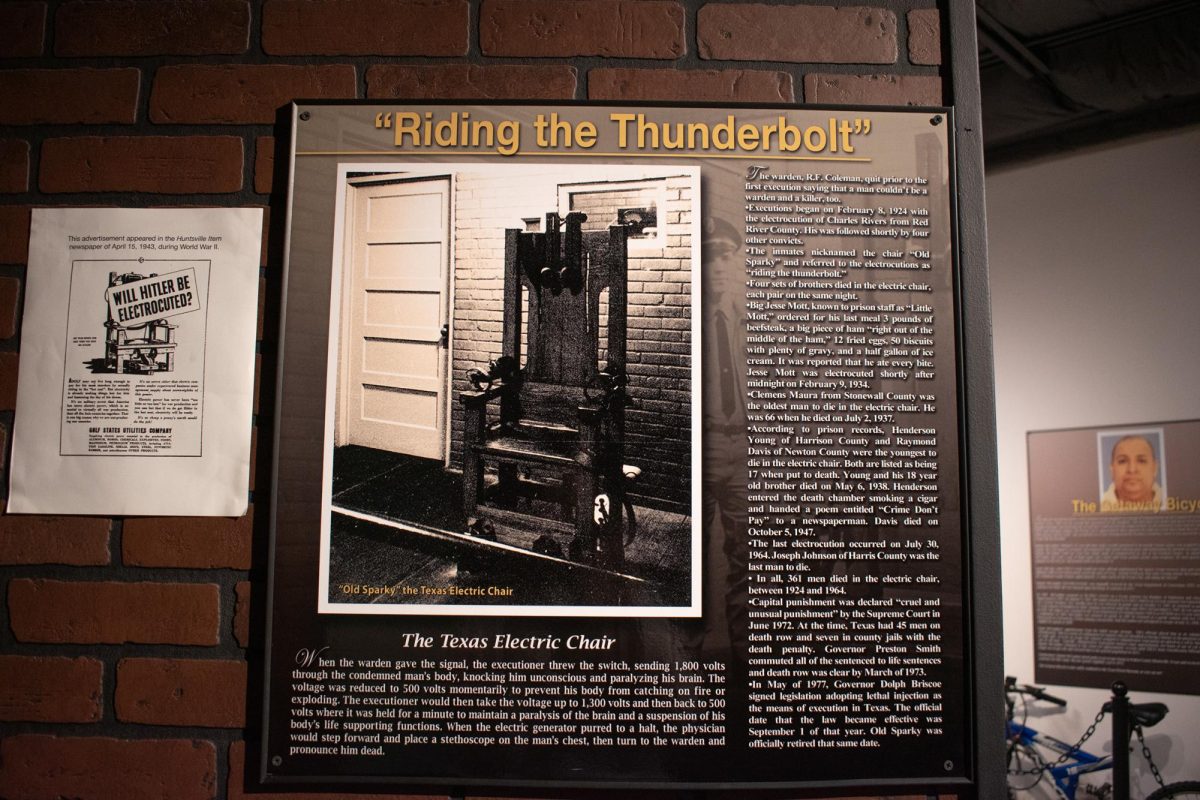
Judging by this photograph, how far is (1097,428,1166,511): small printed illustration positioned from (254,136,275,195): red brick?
372 centimetres

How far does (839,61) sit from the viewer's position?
4.58 ft

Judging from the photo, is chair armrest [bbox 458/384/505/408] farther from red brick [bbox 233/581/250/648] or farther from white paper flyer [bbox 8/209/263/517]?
red brick [bbox 233/581/250/648]

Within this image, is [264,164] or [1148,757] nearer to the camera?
[264,164]

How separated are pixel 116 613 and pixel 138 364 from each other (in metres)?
0.41

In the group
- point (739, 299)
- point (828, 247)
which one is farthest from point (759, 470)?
point (828, 247)

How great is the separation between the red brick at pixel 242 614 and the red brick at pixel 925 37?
1436mm

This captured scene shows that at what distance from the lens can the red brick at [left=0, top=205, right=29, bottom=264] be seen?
4.58ft

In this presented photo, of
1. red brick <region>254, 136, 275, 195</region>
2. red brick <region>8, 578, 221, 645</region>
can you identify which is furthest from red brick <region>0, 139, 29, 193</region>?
red brick <region>8, 578, 221, 645</region>

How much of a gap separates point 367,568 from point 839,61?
3.82 feet

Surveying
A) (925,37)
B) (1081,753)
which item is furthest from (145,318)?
(1081,753)

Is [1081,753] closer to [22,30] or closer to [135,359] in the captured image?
[135,359]

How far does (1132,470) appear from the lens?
361cm

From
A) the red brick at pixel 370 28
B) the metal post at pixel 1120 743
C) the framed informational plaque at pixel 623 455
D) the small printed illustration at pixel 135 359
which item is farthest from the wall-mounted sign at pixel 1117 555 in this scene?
the small printed illustration at pixel 135 359

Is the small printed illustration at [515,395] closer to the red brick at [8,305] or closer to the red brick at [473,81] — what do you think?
the red brick at [473,81]
